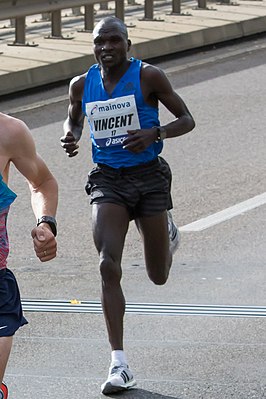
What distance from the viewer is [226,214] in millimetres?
11258

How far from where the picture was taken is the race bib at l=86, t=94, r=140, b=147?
7.82 m

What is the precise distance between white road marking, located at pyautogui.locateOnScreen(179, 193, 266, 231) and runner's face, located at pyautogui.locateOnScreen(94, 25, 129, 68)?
10.6 feet

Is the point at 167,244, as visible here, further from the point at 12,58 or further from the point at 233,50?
the point at 233,50

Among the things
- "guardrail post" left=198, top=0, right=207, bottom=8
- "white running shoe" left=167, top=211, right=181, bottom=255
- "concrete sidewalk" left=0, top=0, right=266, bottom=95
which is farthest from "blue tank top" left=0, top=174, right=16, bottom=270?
"guardrail post" left=198, top=0, right=207, bottom=8

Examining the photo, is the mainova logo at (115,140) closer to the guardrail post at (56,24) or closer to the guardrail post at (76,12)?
the guardrail post at (56,24)

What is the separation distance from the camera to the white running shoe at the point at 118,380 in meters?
7.22

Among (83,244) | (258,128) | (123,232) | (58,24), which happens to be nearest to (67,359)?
(123,232)

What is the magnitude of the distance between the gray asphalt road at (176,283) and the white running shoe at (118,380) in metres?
0.06

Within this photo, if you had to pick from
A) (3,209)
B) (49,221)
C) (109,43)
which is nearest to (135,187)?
(109,43)

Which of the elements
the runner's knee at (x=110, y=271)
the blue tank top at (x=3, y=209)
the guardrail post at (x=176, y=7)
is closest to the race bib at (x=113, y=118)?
the runner's knee at (x=110, y=271)

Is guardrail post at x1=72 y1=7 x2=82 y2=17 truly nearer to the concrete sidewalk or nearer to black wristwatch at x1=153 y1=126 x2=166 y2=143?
the concrete sidewalk

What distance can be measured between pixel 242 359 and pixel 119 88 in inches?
62.5

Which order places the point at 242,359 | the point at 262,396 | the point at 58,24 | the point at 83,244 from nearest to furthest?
the point at 262,396 → the point at 242,359 → the point at 83,244 → the point at 58,24

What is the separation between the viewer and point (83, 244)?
10.5 meters
